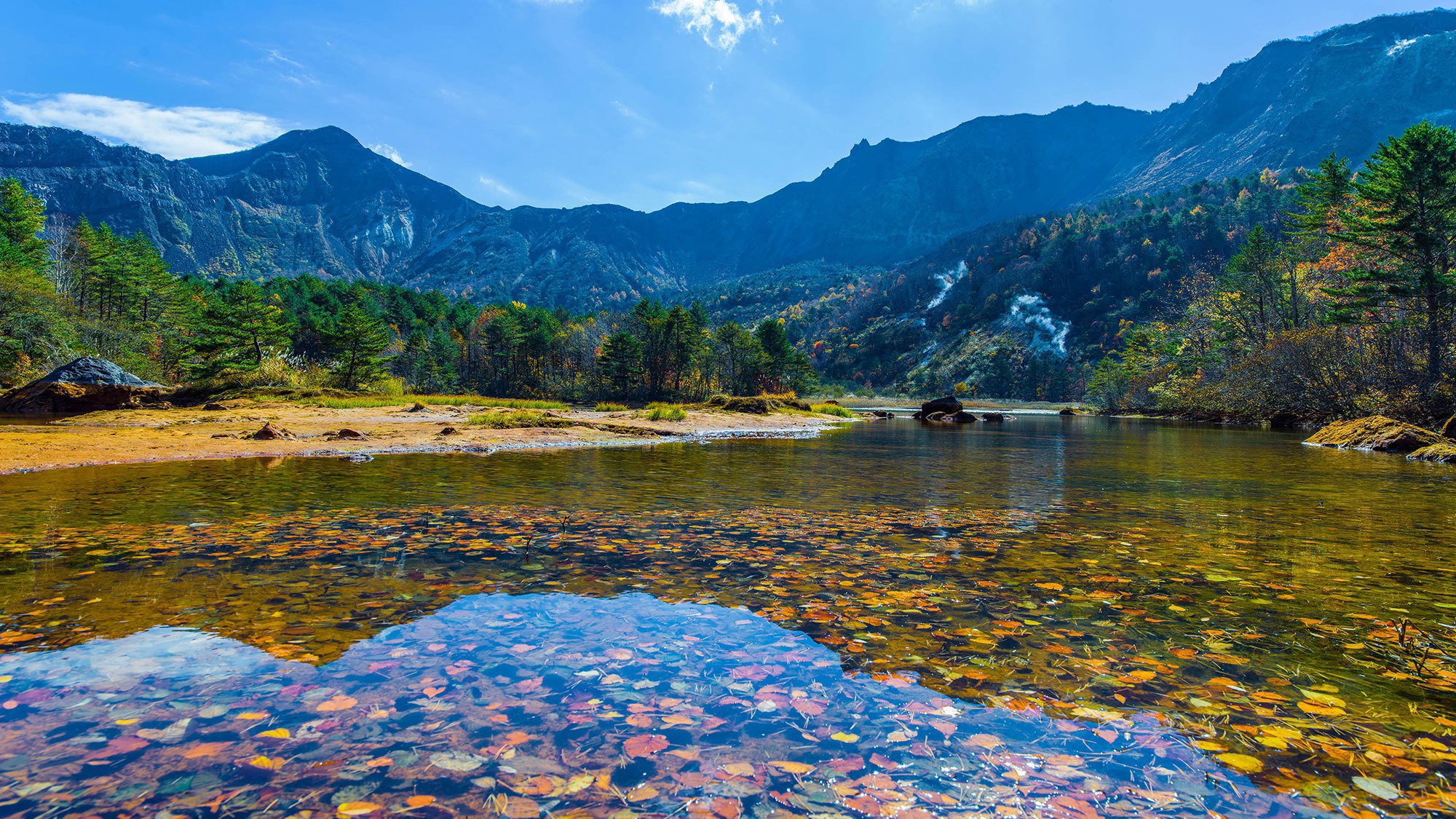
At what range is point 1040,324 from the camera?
169m

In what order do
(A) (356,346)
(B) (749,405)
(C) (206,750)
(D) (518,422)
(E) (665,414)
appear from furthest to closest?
(A) (356,346) → (B) (749,405) → (E) (665,414) → (D) (518,422) → (C) (206,750)

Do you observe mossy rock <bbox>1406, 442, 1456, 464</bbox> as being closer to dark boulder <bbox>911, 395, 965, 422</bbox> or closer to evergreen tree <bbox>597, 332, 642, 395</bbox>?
dark boulder <bbox>911, 395, 965, 422</bbox>

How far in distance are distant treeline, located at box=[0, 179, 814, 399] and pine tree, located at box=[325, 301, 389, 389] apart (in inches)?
5.6

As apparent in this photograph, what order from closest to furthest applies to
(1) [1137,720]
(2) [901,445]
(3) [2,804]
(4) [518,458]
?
(3) [2,804] < (1) [1137,720] < (4) [518,458] < (2) [901,445]

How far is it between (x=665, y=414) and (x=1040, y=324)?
516 feet

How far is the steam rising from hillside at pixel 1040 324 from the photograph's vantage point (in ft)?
531

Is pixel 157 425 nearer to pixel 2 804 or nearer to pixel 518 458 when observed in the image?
pixel 518 458

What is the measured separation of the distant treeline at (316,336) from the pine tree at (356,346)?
0.14m

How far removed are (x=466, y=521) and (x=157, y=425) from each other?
2356cm

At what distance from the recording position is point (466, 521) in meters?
10.0

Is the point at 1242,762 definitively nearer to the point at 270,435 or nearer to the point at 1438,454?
the point at 270,435

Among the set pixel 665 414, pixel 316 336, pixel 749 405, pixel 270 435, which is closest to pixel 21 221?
pixel 316 336

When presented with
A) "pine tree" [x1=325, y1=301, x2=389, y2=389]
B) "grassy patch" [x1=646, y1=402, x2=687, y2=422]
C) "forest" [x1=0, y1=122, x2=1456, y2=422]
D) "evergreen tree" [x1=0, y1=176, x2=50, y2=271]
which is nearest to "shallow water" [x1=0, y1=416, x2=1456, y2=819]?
"grassy patch" [x1=646, y1=402, x2=687, y2=422]

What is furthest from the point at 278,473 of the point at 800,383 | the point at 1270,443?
the point at 800,383
